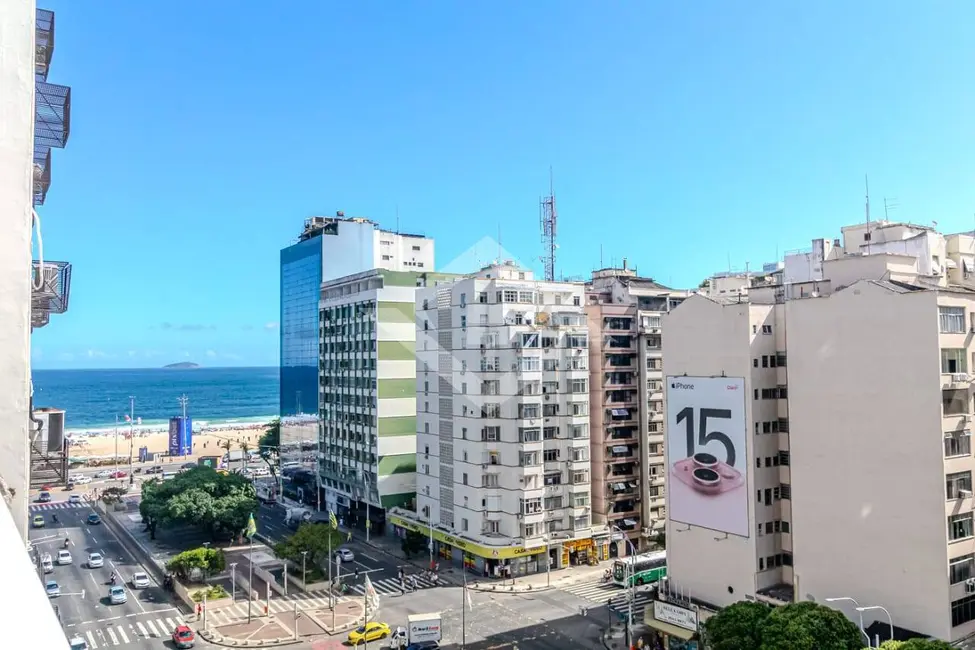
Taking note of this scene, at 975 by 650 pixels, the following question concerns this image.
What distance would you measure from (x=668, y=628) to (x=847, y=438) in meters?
15.2

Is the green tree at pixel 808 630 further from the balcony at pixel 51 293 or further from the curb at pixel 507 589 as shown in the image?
the balcony at pixel 51 293

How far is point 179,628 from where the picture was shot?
4450cm

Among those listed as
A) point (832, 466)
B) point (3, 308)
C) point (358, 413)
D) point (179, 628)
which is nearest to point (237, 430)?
point (358, 413)

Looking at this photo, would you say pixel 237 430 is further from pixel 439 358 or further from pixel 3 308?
pixel 3 308

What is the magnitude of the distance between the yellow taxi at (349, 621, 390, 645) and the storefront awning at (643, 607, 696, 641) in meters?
16.2

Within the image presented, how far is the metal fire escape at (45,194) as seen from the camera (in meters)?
12.1

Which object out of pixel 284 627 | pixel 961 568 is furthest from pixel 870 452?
pixel 284 627

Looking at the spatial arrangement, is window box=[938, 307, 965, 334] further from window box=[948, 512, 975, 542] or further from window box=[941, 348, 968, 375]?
window box=[948, 512, 975, 542]

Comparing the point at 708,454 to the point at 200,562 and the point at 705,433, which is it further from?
the point at 200,562

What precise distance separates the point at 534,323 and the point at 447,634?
84.8 feet

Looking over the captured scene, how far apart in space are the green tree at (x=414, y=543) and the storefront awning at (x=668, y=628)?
24.7m

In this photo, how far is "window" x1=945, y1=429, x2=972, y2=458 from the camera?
34.8 meters

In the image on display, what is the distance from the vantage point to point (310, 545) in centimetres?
5644

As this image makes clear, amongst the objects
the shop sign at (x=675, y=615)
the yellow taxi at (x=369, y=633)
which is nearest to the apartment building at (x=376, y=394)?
the yellow taxi at (x=369, y=633)
